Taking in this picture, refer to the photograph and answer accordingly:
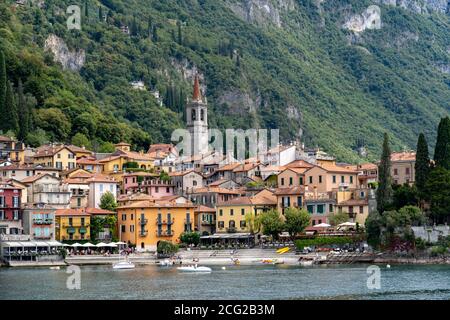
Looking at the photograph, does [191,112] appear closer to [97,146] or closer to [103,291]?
[97,146]

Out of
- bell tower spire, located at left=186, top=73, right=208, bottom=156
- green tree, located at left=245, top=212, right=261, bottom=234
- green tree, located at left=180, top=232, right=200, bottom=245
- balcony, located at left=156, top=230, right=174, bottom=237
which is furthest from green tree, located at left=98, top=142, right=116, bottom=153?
green tree, located at left=245, top=212, right=261, bottom=234

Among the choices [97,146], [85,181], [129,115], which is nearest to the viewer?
[85,181]

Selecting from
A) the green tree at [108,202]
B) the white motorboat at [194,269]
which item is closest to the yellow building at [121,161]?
the green tree at [108,202]

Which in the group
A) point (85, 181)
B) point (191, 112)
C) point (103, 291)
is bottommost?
point (103, 291)

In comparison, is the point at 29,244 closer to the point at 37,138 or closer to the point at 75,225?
the point at 75,225

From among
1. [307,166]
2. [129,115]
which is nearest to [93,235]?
[307,166]
